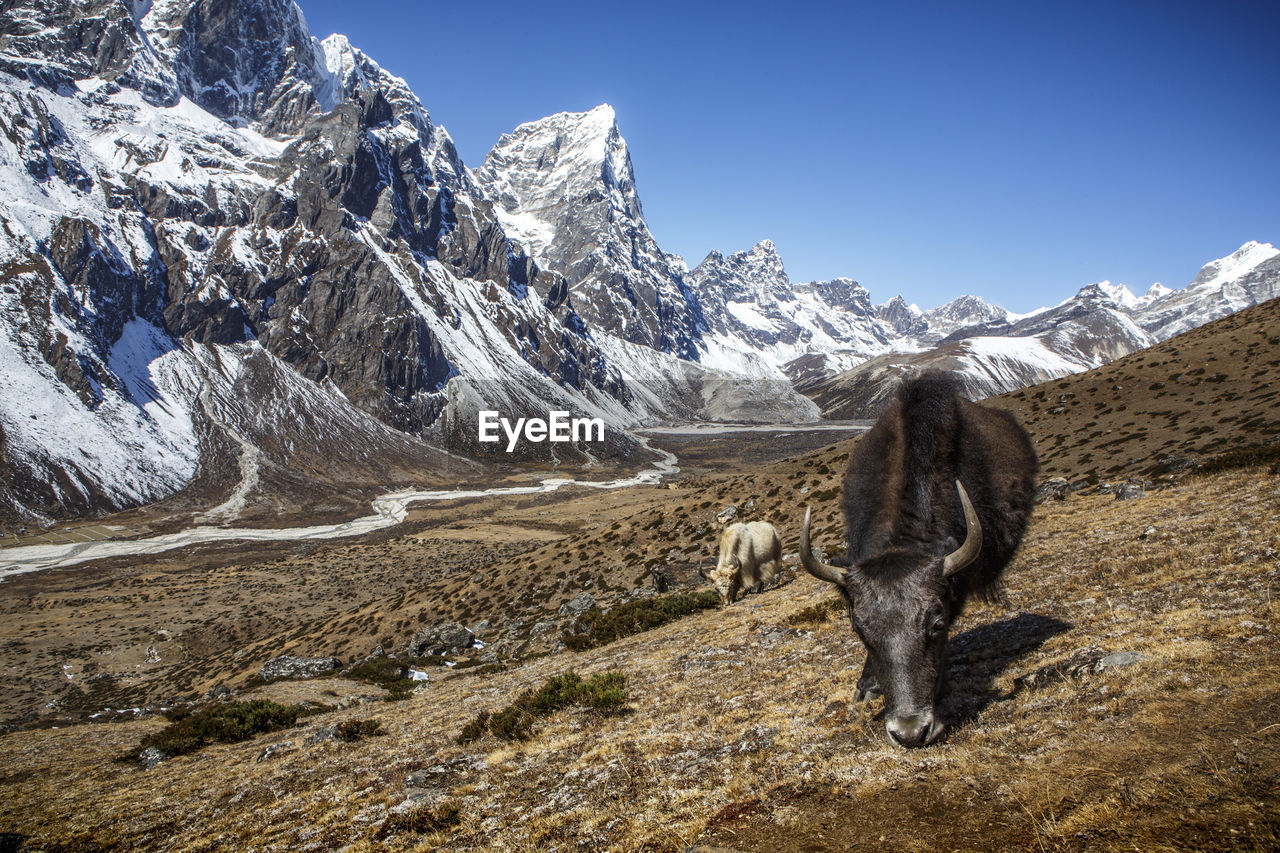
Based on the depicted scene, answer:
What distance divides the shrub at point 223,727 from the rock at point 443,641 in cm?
1152

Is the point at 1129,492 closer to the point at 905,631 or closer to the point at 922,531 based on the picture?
the point at 922,531

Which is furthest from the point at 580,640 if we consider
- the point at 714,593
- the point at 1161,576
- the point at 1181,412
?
the point at 1181,412

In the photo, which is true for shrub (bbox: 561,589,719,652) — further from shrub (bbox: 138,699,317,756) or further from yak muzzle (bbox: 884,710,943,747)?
yak muzzle (bbox: 884,710,943,747)

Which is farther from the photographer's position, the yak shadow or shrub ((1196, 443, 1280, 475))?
shrub ((1196, 443, 1280, 475))

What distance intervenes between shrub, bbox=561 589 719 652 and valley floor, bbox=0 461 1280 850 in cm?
477

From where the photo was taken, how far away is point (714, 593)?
78.2 ft

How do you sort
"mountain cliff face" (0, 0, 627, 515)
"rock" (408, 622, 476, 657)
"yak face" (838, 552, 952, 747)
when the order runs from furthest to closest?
"mountain cliff face" (0, 0, 627, 515)
"rock" (408, 622, 476, 657)
"yak face" (838, 552, 952, 747)

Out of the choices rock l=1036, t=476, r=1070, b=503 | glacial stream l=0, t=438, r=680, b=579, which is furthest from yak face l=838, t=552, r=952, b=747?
glacial stream l=0, t=438, r=680, b=579

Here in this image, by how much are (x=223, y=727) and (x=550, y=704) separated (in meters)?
11.4

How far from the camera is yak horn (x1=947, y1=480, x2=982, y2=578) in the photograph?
20.5 ft

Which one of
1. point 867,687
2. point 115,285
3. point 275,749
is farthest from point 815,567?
point 115,285

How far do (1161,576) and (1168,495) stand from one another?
30.8 feet

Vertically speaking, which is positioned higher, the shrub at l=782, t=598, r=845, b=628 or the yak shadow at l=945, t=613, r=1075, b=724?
the yak shadow at l=945, t=613, r=1075, b=724

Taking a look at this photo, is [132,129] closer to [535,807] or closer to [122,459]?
[122,459]
